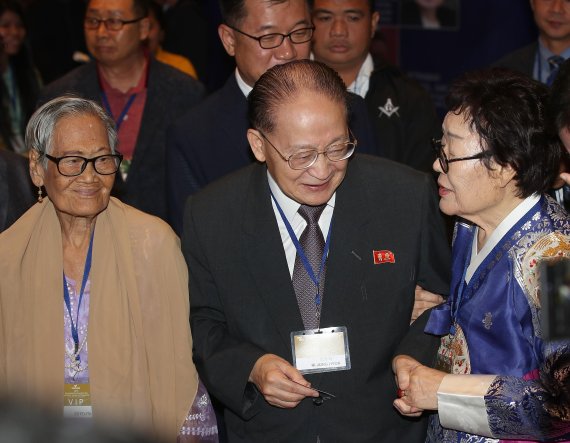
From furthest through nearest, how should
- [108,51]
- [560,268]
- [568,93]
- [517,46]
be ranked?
[517,46] < [108,51] < [568,93] < [560,268]

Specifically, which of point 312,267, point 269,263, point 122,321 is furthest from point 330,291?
point 122,321

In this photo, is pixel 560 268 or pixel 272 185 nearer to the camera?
pixel 560 268

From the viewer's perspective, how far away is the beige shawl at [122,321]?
10.1 ft

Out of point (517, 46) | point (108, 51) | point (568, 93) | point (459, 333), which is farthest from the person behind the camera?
point (517, 46)

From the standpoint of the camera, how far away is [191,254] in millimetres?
3033

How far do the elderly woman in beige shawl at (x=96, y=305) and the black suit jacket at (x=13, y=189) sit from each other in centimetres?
36

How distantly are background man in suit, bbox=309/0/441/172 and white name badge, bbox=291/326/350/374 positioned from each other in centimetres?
207

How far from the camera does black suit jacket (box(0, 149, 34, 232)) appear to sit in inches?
139

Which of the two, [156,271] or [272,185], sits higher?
[272,185]

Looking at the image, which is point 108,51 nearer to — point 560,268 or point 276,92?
point 276,92

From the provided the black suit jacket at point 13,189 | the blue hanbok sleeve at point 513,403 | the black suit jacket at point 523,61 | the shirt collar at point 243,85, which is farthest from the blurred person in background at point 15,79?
the blue hanbok sleeve at point 513,403

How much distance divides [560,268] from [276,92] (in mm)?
1563

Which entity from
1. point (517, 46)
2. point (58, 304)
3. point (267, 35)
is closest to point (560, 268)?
point (58, 304)

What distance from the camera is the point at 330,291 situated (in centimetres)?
281
